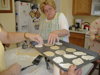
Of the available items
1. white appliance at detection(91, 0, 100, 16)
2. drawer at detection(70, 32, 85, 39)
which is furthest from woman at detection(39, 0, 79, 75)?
white appliance at detection(91, 0, 100, 16)

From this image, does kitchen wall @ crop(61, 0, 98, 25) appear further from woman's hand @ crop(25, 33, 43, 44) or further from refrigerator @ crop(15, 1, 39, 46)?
Answer: woman's hand @ crop(25, 33, 43, 44)

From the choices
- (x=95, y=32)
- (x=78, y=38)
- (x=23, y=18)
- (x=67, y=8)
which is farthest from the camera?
(x=67, y=8)

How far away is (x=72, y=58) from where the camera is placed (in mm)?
839

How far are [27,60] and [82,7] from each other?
2.55 m

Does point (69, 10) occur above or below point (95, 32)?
above

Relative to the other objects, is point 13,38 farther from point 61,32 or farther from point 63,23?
point 63,23

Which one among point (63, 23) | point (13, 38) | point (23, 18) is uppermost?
point (23, 18)

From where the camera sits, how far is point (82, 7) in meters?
3.24

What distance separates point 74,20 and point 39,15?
106 cm

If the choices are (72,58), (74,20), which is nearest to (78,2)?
(74,20)

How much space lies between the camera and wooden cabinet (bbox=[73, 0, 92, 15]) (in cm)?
310

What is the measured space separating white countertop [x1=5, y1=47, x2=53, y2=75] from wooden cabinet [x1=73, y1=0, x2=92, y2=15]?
224cm

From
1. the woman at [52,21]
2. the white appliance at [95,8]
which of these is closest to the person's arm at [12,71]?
the woman at [52,21]

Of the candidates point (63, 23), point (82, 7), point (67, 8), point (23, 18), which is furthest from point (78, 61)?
point (67, 8)
